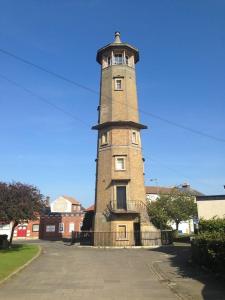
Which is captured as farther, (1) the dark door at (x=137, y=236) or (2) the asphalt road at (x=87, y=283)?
(1) the dark door at (x=137, y=236)

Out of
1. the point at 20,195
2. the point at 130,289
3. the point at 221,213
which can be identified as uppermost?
the point at 20,195

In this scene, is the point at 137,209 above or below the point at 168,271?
above

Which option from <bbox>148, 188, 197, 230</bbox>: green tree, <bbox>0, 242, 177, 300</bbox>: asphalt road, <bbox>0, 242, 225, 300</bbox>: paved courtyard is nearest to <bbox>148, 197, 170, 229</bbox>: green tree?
<bbox>148, 188, 197, 230</bbox>: green tree

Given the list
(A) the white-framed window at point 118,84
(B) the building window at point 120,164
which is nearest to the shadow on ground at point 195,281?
(B) the building window at point 120,164

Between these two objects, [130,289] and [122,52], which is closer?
[130,289]

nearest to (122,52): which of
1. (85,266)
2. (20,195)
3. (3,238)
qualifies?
(20,195)

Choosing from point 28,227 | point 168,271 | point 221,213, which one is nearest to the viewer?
point 168,271

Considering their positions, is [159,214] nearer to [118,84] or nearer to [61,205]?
[118,84]

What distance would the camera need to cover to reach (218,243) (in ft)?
46.2

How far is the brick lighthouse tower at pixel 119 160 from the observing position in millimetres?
36500

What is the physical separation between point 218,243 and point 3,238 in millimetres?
24696

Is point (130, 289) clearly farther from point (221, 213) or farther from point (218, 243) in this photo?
point (221, 213)

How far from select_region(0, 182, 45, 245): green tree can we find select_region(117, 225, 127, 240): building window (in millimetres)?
8572

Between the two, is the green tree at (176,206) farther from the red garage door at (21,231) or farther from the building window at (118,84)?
the building window at (118,84)
